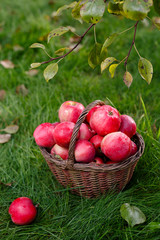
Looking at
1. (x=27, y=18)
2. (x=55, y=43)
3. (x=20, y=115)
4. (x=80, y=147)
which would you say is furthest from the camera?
(x=27, y=18)

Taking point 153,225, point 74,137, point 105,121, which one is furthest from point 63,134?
point 153,225

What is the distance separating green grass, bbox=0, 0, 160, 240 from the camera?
142cm

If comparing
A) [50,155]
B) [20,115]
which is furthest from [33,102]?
[50,155]

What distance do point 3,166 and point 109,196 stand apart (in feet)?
2.55

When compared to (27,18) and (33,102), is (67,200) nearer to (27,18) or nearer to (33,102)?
(33,102)

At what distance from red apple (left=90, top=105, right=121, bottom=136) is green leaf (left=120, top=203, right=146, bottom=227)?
0.40 meters

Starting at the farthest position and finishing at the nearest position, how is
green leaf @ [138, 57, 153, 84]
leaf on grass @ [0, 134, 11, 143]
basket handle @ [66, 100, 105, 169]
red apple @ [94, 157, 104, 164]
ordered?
1. leaf on grass @ [0, 134, 11, 143]
2. red apple @ [94, 157, 104, 164]
3. basket handle @ [66, 100, 105, 169]
4. green leaf @ [138, 57, 153, 84]

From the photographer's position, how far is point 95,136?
5.13 ft

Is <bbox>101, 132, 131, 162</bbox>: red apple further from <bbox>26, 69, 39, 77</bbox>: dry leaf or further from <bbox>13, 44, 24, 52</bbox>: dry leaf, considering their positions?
<bbox>13, 44, 24, 52</bbox>: dry leaf

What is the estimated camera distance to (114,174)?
1.45 m

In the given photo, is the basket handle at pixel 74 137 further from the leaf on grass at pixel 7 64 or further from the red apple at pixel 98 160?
the leaf on grass at pixel 7 64

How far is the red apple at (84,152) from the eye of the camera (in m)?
1.44

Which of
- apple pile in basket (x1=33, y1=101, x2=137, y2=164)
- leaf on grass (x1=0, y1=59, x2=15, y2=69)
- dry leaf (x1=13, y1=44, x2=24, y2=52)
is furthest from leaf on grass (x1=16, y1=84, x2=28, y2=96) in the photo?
apple pile in basket (x1=33, y1=101, x2=137, y2=164)

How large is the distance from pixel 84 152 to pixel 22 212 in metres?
0.44
